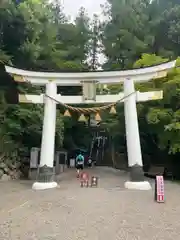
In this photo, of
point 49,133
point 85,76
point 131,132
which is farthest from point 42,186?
point 85,76

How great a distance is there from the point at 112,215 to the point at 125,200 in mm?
1720

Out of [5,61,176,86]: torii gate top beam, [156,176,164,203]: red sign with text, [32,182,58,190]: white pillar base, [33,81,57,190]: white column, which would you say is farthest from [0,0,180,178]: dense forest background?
[156,176,164,203]: red sign with text

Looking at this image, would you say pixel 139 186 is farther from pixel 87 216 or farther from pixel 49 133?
pixel 87 216

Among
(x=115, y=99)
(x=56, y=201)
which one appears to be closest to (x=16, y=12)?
(x=115, y=99)

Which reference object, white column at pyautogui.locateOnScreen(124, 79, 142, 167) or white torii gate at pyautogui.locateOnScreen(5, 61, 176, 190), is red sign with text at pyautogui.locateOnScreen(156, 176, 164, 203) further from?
white column at pyautogui.locateOnScreen(124, 79, 142, 167)

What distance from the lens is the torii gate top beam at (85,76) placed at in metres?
10.2

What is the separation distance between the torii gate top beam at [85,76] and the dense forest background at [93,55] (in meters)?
1.50

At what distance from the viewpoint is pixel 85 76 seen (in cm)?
1041

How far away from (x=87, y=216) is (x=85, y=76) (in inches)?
251

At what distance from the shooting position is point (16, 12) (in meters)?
12.6

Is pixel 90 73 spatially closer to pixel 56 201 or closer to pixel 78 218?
pixel 56 201

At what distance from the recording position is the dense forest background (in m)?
12.0

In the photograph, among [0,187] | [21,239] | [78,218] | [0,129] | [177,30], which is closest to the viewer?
[21,239]

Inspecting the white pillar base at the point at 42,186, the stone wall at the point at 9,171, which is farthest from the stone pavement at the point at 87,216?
the stone wall at the point at 9,171
